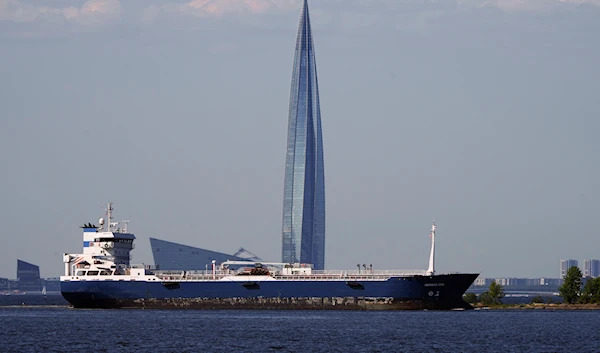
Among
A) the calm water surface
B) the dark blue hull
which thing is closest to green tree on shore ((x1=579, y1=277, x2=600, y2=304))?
the calm water surface

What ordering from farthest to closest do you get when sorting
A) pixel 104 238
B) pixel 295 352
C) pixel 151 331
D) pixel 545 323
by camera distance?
1. pixel 104 238
2. pixel 545 323
3. pixel 151 331
4. pixel 295 352

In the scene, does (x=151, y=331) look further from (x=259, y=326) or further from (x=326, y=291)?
(x=326, y=291)

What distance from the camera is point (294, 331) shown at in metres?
82.1

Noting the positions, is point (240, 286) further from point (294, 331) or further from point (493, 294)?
point (493, 294)

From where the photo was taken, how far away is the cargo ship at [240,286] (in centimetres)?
10619

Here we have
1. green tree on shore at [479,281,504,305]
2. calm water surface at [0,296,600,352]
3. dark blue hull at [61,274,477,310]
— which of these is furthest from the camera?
green tree on shore at [479,281,504,305]

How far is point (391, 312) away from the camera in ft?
348

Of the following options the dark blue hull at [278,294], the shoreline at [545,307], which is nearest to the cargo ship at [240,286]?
the dark blue hull at [278,294]

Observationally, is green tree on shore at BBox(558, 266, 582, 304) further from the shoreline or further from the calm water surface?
the calm water surface

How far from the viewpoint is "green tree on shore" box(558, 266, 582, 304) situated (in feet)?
407

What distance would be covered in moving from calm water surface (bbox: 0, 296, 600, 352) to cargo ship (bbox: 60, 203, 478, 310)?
2225 millimetres

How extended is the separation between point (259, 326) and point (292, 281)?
71.1 feet

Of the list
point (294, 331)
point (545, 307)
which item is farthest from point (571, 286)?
point (294, 331)

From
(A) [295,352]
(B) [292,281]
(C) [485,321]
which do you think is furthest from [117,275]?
(A) [295,352]
